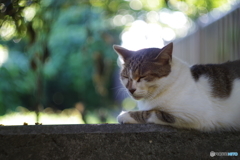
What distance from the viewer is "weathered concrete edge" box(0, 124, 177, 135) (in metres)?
1.82

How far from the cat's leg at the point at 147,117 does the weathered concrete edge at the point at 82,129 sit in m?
0.06

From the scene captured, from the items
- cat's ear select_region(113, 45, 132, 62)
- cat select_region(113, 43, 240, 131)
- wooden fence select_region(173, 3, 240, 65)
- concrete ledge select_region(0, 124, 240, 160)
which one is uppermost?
wooden fence select_region(173, 3, 240, 65)

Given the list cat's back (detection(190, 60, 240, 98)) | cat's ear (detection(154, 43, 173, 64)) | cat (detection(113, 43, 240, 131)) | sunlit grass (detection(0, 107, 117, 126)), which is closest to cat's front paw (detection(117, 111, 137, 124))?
cat (detection(113, 43, 240, 131))

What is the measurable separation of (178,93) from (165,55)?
0.33 metres

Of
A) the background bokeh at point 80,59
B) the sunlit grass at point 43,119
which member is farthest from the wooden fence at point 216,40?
the sunlit grass at point 43,119

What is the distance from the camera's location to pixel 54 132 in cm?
183

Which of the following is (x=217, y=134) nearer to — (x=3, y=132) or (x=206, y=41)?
(x=3, y=132)

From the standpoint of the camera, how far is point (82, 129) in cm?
188

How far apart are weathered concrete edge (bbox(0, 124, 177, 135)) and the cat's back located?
600mm

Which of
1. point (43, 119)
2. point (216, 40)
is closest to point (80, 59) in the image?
point (43, 119)

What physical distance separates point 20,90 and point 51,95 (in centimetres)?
269

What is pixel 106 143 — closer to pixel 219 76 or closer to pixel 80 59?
pixel 219 76

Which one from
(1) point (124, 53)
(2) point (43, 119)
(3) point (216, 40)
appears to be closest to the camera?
(1) point (124, 53)

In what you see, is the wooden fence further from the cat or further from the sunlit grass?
the sunlit grass
